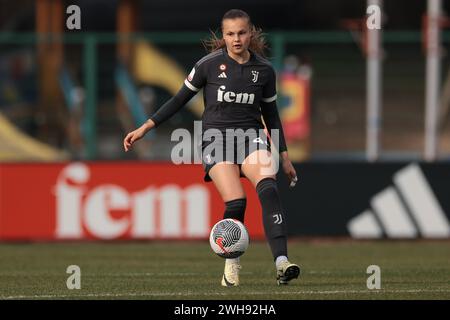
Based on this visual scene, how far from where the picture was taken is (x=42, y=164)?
59.8ft

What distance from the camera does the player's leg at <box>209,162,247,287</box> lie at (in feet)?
35.4

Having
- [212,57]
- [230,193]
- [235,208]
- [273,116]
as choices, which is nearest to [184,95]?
[212,57]

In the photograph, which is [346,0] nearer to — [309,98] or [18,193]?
[309,98]

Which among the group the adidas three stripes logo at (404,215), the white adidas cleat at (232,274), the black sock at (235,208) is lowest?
the white adidas cleat at (232,274)

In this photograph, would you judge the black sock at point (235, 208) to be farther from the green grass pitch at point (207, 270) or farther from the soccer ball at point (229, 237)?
the green grass pitch at point (207, 270)

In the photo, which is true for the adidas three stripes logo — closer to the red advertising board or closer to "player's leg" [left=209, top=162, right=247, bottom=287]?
the red advertising board

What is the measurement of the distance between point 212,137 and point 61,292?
1828 mm

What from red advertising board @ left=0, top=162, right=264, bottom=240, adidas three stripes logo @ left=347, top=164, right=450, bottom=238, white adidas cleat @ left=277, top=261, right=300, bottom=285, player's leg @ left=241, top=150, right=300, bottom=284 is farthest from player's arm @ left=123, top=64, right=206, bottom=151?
adidas three stripes logo @ left=347, top=164, right=450, bottom=238

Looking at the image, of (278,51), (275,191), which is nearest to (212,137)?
(275,191)

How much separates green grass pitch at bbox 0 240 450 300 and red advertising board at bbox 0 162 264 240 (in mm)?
241

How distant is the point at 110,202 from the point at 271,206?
7478mm

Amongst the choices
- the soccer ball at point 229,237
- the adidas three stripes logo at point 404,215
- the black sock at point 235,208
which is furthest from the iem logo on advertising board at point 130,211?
the soccer ball at point 229,237

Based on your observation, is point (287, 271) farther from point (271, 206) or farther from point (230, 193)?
point (230, 193)

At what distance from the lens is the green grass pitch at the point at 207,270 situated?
1029cm
